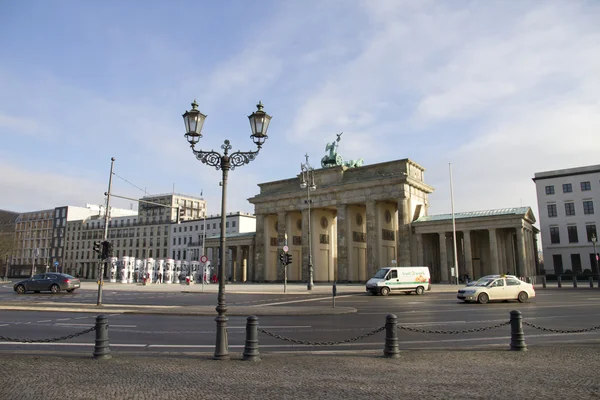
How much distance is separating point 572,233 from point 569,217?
252cm

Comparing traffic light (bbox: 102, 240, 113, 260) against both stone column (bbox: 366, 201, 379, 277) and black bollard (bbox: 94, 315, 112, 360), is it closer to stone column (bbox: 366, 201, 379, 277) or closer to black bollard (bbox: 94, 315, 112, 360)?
black bollard (bbox: 94, 315, 112, 360)

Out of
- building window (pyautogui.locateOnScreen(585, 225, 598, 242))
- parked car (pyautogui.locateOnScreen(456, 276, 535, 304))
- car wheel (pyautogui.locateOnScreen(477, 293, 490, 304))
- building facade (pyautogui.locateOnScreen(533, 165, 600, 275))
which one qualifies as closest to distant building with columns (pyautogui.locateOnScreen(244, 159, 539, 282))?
building facade (pyautogui.locateOnScreen(533, 165, 600, 275))

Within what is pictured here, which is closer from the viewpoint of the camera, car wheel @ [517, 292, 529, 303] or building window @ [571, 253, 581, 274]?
car wheel @ [517, 292, 529, 303]

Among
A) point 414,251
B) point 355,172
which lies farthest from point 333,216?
point 414,251

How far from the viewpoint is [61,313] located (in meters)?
20.2

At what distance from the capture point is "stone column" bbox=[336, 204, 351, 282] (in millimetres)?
59969

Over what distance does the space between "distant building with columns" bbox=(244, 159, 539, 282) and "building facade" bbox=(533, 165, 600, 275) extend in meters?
5.56

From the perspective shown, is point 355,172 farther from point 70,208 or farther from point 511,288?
point 70,208

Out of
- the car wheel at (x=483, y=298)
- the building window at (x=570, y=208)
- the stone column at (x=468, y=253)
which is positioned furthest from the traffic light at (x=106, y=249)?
the building window at (x=570, y=208)

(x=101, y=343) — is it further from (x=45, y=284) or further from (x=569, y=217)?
(x=569, y=217)

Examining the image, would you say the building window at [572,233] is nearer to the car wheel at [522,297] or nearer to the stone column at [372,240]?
the stone column at [372,240]

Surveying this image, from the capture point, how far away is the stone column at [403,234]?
55906mm

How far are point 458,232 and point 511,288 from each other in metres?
34.5

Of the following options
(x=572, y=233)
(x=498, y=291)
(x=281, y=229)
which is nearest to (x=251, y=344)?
(x=498, y=291)
